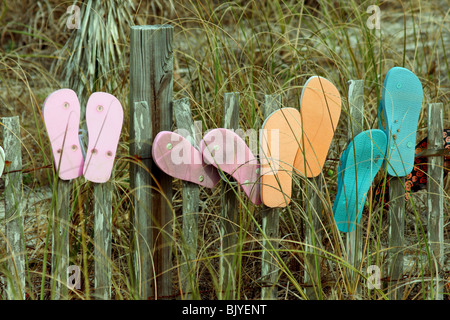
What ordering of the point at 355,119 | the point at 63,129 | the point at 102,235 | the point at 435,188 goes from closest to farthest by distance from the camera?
the point at 63,129 < the point at 102,235 < the point at 355,119 < the point at 435,188

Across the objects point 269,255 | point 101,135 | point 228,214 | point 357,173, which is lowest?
point 269,255

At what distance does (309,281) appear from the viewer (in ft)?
7.06

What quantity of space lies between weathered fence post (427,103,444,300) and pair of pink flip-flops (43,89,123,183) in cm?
115

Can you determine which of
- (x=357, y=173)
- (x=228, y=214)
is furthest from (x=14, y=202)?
(x=357, y=173)

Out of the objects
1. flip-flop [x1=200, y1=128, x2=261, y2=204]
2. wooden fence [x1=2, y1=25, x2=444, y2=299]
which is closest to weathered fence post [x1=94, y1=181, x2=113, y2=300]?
wooden fence [x1=2, y1=25, x2=444, y2=299]

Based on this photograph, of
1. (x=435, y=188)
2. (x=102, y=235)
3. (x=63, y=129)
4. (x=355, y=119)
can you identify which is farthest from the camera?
(x=435, y=188)

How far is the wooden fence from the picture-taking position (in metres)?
1.96

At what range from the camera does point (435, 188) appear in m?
2.29

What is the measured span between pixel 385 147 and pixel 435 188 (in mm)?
291

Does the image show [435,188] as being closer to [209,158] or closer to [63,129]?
[209,158]
